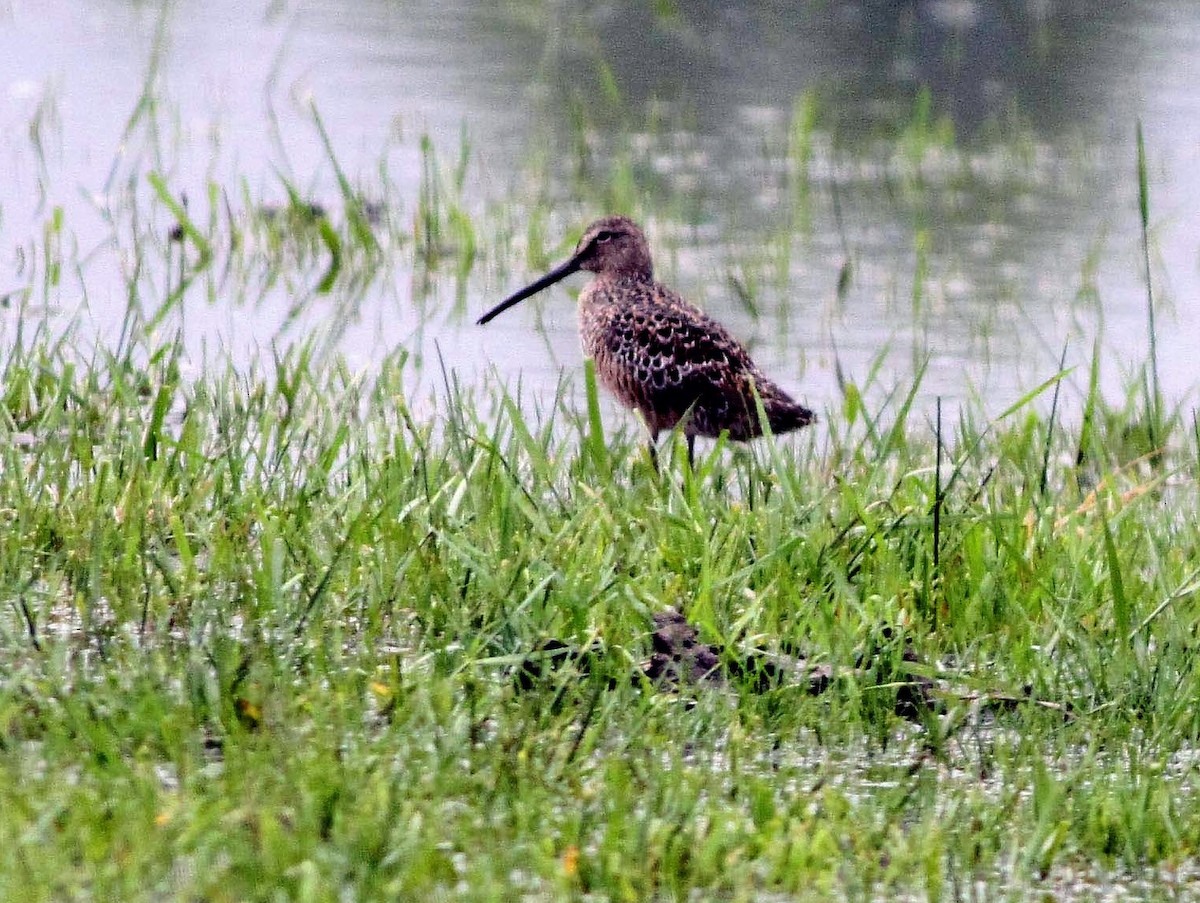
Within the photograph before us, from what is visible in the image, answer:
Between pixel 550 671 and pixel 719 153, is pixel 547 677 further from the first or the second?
pixel 719 153

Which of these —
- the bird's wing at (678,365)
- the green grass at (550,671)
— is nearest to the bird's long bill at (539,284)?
the bird's wing at (678,365)

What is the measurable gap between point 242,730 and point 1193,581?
2.24 metres

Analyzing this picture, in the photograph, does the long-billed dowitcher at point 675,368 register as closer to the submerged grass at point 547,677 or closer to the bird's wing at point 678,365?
the bird's wing at point 678,365

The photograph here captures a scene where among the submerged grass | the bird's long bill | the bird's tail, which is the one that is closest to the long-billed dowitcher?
the bird's tail

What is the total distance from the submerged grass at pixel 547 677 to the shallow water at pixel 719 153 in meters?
1.82

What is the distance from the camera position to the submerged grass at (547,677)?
3061 millimetres

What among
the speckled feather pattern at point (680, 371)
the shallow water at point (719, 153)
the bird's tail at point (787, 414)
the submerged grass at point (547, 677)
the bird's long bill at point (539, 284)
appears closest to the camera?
the submerged grass at point (547, 677)

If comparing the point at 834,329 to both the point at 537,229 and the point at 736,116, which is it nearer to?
the point at 537,229

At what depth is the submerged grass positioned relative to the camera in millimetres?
3061

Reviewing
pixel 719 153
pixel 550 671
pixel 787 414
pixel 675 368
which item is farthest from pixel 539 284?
pixel 550 671

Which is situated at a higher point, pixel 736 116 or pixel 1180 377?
pixel 736 116

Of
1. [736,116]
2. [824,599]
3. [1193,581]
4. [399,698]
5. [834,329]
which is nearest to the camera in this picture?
[399,698]

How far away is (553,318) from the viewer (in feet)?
27.1

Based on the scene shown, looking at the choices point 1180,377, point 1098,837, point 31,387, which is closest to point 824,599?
point 1098,837
